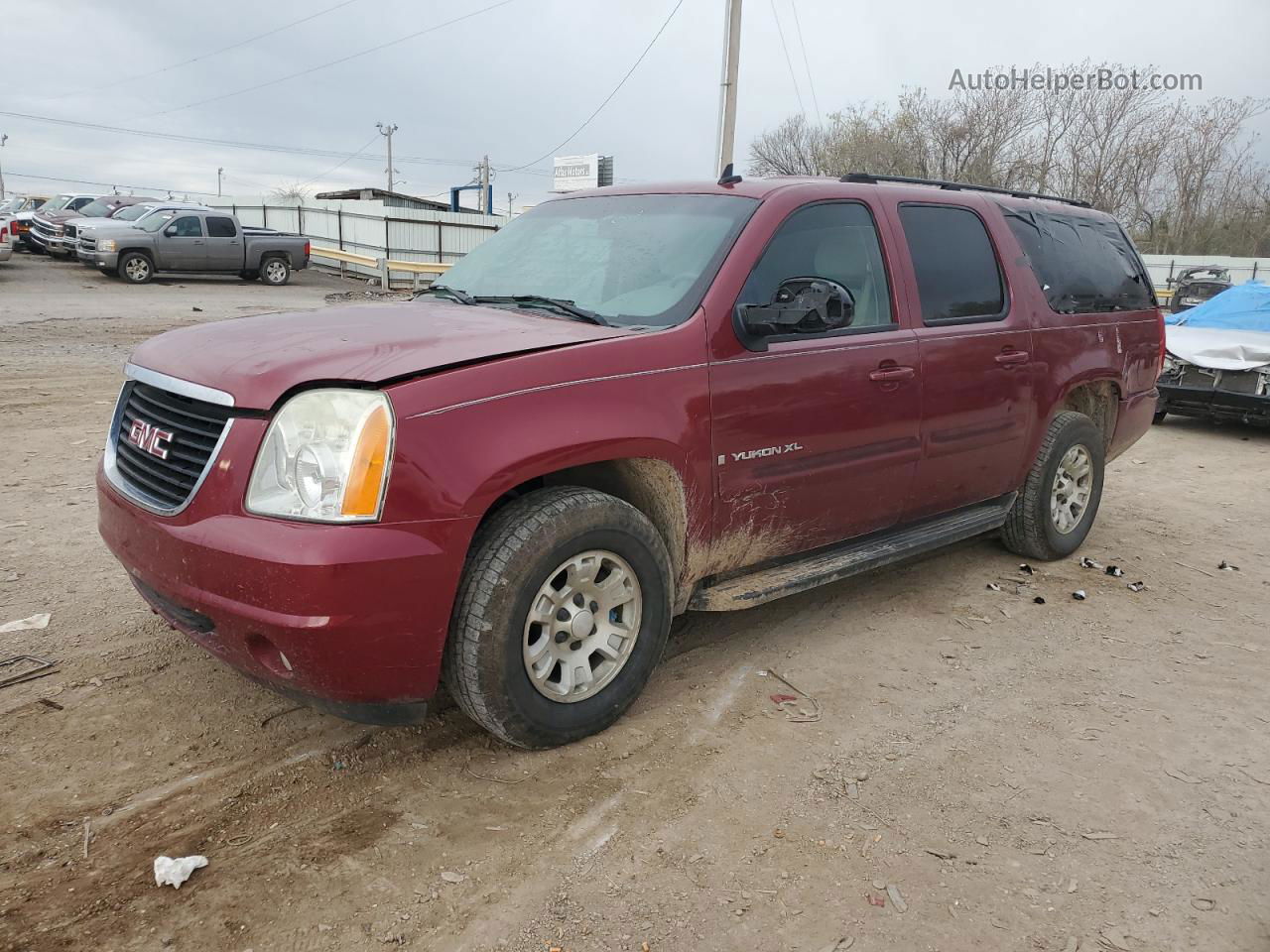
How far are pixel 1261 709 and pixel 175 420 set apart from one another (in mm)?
4181

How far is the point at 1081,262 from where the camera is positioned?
5.35m

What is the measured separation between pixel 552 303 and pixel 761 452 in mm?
982

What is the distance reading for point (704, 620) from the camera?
4.43 metres

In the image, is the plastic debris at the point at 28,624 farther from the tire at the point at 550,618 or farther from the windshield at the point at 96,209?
the windshield at the point at 96,209

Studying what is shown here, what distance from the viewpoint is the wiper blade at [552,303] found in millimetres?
3465

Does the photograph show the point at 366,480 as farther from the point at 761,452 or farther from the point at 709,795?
the point at 761,452

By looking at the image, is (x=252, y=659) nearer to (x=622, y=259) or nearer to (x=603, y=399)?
(x=603, y=399)

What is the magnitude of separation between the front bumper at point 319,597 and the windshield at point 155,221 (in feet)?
72.8

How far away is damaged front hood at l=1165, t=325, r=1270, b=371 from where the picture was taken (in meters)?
9.89

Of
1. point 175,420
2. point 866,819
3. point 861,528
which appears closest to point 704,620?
point 861,528

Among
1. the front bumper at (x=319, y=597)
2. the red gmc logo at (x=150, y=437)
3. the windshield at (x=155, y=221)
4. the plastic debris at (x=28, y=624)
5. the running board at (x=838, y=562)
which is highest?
the windshield at (x=155, y=221)

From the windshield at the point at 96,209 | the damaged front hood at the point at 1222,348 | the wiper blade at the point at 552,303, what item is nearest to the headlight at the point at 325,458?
the wiper blade at the point at 552,303

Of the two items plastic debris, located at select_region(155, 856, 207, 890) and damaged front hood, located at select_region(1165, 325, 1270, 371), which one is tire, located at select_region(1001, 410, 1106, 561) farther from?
damaged front hood, located at select_region(1165, 325, 1270, 371)

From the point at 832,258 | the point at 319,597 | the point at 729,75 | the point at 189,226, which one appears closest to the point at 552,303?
the point at 832,258
